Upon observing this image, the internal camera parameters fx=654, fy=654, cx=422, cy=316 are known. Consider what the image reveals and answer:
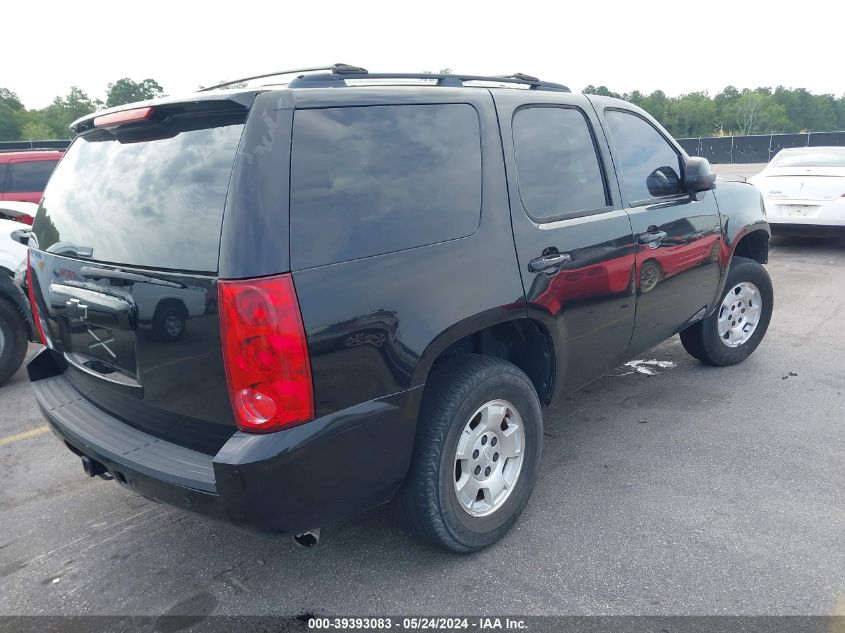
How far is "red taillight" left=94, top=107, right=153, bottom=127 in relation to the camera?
235 centimetres

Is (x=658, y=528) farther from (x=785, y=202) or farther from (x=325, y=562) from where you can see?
(x=785, y=202)

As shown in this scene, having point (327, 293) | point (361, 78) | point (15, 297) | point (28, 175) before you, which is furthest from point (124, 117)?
point (28, 175)

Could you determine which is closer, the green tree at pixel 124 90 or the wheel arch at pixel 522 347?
the wheel arch at pixel 522 347

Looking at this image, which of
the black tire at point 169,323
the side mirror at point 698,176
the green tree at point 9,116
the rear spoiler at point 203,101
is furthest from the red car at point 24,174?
the green tree at point 9,116

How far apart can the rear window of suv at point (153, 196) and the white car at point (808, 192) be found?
8283mm

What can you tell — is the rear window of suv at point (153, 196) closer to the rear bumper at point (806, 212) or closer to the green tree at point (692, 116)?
the rear bumper at point (806, 212)

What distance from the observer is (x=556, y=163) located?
3217 mm

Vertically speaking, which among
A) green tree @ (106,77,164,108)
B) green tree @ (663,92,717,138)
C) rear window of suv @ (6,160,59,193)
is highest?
green tree @ (106,77,164,108)

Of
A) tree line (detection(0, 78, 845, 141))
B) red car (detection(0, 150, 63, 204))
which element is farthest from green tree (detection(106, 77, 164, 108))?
red car (detection(0, 150, 63, 204))

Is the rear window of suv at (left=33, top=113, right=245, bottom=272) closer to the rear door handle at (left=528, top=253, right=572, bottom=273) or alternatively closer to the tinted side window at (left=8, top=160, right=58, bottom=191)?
the rear door handle at (left=528, top=253, right=572, bottom=273)

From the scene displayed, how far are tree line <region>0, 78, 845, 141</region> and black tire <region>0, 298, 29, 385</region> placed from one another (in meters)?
59.6

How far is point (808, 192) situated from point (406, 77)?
8331mm

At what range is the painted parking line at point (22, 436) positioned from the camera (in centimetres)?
415

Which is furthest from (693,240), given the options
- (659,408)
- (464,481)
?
(464,481)
